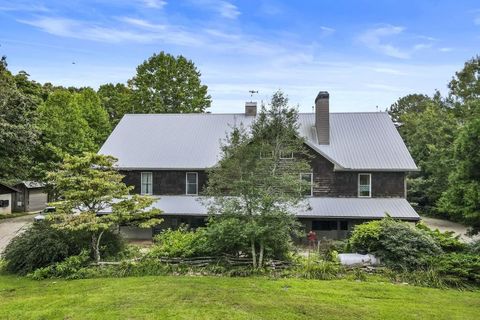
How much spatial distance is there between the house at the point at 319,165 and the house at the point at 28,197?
683 inches

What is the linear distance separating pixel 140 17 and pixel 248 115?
11.4 m

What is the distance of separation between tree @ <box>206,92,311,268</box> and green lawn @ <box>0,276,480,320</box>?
1644 mm

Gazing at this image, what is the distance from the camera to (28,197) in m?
36.6

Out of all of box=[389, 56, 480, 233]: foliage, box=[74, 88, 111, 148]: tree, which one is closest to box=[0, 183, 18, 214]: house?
box=[74, 88, 111, 148]: tree

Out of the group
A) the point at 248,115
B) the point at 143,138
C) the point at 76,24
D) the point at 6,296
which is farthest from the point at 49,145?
the point at 6,296

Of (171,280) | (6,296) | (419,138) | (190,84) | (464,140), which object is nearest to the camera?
(6,296)

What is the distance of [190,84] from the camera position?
140 feet

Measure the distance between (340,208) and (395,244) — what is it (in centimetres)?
669

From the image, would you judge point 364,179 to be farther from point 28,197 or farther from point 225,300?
point 28,197

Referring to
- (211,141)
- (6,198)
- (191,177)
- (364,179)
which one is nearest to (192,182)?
(191,177)

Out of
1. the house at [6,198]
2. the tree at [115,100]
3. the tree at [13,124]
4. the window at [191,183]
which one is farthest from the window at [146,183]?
the tree at [115,100]

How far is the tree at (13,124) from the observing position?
23.1m

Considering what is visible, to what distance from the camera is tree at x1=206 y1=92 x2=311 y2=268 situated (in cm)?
1230

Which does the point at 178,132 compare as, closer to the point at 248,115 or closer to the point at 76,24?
the point at 248,115
